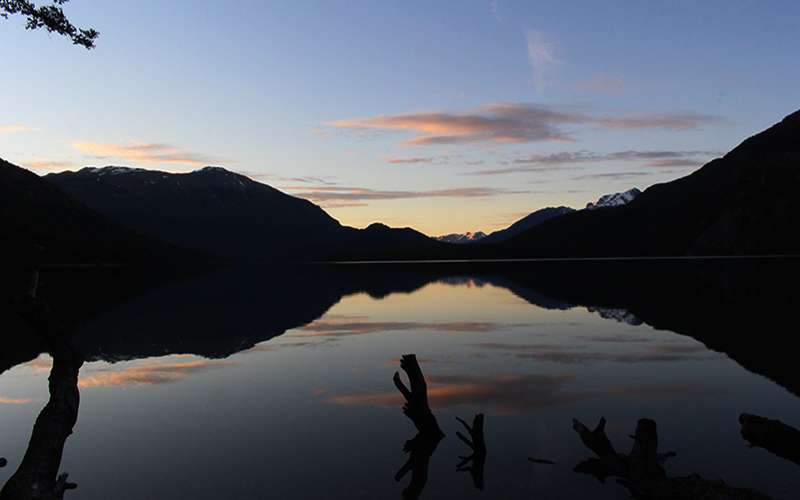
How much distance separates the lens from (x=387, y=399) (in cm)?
2962

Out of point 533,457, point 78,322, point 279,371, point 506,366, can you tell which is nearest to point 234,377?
point 279,371

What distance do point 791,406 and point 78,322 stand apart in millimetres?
61573

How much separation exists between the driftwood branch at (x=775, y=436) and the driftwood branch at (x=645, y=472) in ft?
7.74

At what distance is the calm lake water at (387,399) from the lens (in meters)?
19.2

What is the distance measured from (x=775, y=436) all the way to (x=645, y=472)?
16.4 feet

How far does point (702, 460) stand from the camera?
20.2 m

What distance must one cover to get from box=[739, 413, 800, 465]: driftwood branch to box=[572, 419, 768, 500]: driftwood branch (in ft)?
7.74

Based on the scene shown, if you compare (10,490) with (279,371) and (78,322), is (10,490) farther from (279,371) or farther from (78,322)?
(78,322)

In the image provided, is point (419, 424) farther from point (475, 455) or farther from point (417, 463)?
point (475, 455)

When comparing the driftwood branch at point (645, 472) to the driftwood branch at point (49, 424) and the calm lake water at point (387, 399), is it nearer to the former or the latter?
the calm lake water at point (387, 399)

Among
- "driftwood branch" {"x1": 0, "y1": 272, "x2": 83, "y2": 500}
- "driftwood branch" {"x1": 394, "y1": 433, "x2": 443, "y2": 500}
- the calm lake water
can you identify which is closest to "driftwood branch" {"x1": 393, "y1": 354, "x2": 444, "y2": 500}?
"driftwood branch" {"x1": 394, "y1": 433, "x2": 443, "y2": 500}

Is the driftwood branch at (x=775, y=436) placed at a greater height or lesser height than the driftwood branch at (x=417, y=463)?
greater

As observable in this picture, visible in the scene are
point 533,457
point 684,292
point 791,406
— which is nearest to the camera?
point 533,457

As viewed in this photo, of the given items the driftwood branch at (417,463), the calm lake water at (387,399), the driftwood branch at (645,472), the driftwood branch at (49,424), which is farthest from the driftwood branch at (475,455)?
the driftwood branch at (49,424)
